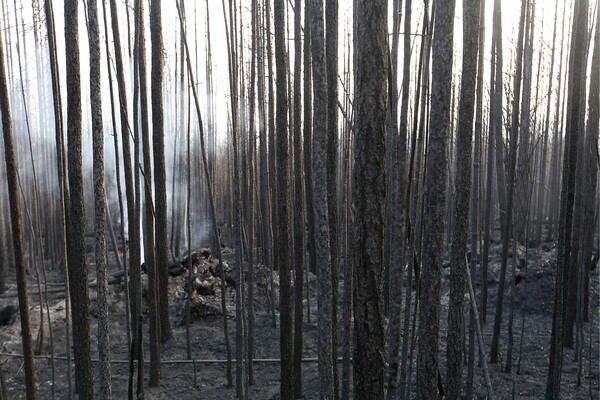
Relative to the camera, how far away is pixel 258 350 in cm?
847

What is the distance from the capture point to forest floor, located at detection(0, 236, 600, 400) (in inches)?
265

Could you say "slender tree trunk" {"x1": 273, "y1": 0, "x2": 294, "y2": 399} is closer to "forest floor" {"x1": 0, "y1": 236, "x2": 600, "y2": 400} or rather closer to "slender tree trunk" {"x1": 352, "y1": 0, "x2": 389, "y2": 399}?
"forest floor" {"x1": 0, "y1": 236, "x2": 600, "y2": 400}

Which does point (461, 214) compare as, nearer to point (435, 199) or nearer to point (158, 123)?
point (435, 199)

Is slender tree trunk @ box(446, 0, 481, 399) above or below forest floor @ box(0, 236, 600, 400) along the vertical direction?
above

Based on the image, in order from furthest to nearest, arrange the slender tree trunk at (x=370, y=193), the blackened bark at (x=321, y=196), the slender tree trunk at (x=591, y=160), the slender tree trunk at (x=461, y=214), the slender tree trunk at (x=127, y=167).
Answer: the slender tree trunk at (x=591, y=160), the slender tree trunk at (x=127, y=167), the slender tree trunk at (x=461, y=214), the blackened bark at (x=321, y=196), the slender tree trunk at (x=370, y=193)

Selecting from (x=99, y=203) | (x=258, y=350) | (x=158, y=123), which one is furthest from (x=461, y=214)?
(x=258, y=350)

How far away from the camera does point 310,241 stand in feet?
41.4

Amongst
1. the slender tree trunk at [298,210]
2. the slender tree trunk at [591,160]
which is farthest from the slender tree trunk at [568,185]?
the slender tree trunk at [298,210]

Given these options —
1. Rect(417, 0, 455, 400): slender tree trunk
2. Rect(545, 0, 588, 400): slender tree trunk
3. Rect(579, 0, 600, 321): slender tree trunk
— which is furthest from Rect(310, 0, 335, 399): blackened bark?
Rect(579, 0, 600, 321): slender tree trunk

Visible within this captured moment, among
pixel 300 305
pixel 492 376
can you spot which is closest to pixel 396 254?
pixel 300 305

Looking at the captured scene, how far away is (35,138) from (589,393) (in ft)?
89.5

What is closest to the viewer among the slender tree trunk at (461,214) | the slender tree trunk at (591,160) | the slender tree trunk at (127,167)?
the slender tree trunk at (461,214)

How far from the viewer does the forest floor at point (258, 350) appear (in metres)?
6.73

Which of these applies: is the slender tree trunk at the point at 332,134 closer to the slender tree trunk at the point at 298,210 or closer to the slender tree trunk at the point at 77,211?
the slender tree trunk at the point at 298,210
